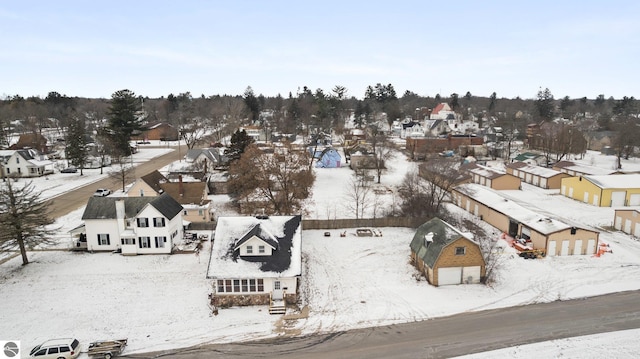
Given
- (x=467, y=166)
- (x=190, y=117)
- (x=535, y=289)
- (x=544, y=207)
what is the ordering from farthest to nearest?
(x=190, y=117), (x=467, y=166), (x=544, y=207), (x=535, y=289)

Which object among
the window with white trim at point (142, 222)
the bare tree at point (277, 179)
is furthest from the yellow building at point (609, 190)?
the window with white trim at point (142, 222)

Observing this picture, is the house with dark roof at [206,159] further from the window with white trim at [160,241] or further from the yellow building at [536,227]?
the yellow building at [536,227]

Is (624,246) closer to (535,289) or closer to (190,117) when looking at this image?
(535,289)

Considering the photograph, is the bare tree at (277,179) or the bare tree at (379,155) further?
the bare tree at (379,155)

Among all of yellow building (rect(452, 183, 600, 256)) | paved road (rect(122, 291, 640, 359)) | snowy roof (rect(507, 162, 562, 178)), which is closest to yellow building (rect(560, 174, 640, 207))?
snowy roof (rect(507, 162, 562, 178))

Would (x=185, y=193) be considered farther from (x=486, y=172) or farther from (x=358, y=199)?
(x=486, y=172)

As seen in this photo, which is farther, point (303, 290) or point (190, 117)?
point (190, 117)

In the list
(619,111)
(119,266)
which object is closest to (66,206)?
(119,266)
